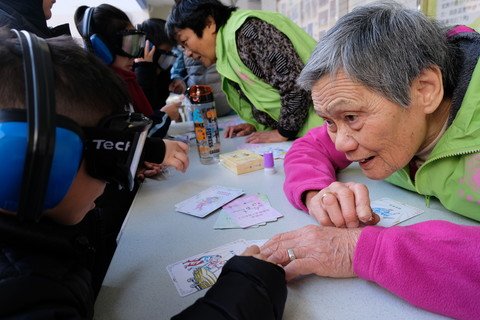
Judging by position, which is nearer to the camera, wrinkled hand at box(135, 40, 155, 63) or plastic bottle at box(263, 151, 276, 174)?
plastic bottle at box(263, 151, 276, 174)

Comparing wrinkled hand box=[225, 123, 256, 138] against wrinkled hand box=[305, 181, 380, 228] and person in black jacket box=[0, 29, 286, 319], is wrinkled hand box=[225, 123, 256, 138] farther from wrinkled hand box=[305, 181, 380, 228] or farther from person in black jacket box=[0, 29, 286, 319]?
person in black jacket box=[0, 29, 286, 319]

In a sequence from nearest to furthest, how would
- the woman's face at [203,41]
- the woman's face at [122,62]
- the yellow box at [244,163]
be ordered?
the yellow box at [244,163], the woman's face at [122,62], the woman's face at [203,41]

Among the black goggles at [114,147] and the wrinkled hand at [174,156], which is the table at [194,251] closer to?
the wrinkled hand at [174,156]

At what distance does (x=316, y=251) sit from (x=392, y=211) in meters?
0.32

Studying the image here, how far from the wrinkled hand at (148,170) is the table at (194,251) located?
0.08 m

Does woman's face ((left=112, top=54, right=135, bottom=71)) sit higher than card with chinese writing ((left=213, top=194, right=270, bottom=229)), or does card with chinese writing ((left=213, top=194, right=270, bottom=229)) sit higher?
woman's face ((left=112, top=54, right=135, bottom=71))

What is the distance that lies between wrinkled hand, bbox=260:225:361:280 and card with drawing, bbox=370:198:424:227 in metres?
0.19

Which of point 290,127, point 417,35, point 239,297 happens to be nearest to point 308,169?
point 417,35

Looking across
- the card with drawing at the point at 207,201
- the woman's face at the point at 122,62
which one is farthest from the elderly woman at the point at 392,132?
the woman's face at the point at 122,62

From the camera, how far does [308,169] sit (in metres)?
0.97

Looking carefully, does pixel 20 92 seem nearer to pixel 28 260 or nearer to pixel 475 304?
pixel 28 260

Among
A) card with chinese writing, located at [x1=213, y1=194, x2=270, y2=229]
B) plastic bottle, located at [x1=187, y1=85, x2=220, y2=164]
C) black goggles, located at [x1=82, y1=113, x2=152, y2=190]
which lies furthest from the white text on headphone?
plastic bottle, located at [x1=187, y1=85, x2=220, y2=164]

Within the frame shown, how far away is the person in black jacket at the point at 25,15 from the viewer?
1.14m

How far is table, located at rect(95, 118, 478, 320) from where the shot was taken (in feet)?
1.71
